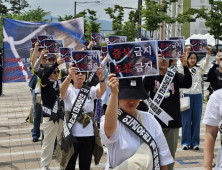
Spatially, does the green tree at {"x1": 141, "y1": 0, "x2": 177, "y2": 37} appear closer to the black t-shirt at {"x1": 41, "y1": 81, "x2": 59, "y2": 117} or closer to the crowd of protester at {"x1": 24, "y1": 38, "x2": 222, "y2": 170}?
the crowd of protester at {"x1": 24, "y1": 38, "x2": 222, "y2": 170}

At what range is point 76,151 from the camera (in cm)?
517

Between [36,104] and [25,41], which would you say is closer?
[36,104]

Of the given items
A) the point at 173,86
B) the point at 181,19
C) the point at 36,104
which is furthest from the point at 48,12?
the point at 173,86

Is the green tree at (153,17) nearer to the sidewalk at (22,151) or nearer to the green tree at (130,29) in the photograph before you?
the green tree at (130,29)

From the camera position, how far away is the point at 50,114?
6625mm

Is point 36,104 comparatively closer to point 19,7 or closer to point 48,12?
point 48,12

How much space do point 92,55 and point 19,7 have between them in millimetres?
78231

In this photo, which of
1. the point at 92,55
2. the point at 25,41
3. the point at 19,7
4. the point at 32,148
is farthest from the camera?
the point at 19,7

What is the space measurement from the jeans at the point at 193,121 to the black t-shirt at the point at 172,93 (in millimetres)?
2567

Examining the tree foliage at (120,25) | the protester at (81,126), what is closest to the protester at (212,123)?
the protester at (81,126)

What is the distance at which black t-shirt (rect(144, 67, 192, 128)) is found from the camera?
5254 mm

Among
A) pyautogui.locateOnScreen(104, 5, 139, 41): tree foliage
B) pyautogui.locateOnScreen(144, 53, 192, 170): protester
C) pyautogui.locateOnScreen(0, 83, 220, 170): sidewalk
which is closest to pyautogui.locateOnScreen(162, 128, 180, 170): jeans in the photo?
pyautogui.locateOnScreen(144, 53, 192, 170): protester

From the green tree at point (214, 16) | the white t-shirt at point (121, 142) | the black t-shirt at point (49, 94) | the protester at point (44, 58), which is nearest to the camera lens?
the white t-shirt at point (121, 142)

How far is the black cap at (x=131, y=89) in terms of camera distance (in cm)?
308
